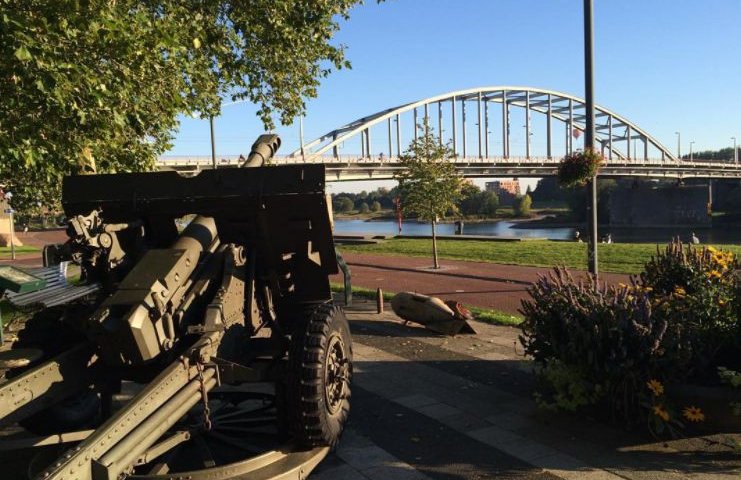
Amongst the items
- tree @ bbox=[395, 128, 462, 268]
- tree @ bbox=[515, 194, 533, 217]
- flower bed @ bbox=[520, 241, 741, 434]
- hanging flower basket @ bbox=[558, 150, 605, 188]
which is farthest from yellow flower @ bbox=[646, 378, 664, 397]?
tree @ bbox=[515, 194, 533, 217]

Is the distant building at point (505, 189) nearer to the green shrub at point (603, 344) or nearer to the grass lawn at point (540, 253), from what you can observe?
the grass lawn at point (540, 253)

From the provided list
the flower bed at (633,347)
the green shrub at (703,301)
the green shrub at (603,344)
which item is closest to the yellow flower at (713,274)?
the green shrub at (703,301)

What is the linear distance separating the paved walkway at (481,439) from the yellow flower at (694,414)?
18 cm

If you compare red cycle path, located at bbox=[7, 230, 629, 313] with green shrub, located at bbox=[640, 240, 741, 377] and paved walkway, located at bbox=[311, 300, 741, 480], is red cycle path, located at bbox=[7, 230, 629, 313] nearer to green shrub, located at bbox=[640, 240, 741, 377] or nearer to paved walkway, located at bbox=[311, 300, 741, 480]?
green shrub, located at bbox=[640, 240, 741, 377]

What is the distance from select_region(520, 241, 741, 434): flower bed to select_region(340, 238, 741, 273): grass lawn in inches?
441

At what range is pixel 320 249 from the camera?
4684 mm

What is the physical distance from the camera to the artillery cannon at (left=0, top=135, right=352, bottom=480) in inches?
141

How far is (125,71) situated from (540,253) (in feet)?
57.9

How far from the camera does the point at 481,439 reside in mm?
4445

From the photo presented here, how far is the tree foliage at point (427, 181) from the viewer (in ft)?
63.2

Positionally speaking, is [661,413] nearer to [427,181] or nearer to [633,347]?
[633,347]

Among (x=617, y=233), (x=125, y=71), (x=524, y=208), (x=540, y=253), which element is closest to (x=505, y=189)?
(x=524, y=208)

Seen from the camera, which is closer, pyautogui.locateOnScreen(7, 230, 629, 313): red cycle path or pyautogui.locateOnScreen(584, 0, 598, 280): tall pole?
pyautogui.locateOnScreen(584, 0, 598, 280): tall pole

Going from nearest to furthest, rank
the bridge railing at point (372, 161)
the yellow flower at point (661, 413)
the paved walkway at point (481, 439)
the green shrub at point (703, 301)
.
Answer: the paved walkway at point (481, 439)
the yellow flower at point (661, 413)
the green shrub at point (703, 301)
the bridge railing at point (372, 161)
